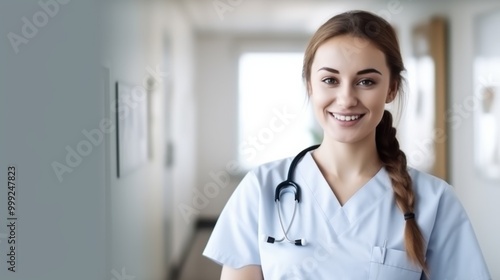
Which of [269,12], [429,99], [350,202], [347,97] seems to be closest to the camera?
[347,97]

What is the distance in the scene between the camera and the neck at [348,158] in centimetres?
82

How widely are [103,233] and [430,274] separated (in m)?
0.80

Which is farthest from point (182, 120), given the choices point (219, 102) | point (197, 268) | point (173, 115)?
point (219, 102)

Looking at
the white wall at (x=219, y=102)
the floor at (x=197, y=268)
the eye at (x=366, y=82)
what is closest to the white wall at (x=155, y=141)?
the floor at (x=197, y=268)

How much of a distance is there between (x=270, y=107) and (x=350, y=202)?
3710 mm

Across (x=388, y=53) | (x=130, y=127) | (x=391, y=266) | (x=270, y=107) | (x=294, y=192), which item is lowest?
(x=391, y=266)

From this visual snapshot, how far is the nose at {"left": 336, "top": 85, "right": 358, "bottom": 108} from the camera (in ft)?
2.41

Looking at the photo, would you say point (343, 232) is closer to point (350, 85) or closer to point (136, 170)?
point (350, 85)

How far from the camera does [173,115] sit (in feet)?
9.71

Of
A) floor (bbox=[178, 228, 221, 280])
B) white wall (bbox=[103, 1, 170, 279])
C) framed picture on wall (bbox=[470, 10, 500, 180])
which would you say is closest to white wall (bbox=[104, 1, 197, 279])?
white wall (bbox=[103, 1, 170, 279])

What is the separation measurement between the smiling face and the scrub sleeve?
179 millimetres

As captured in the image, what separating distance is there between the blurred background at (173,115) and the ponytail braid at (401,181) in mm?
148

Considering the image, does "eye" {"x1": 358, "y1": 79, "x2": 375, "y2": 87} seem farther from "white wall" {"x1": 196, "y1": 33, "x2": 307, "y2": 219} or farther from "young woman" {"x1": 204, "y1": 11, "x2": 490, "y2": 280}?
"white wall" {"x1": 196, "y1": 33, "x2": 307, "y2": 219}

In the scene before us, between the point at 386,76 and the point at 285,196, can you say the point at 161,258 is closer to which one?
the point at 285,196
